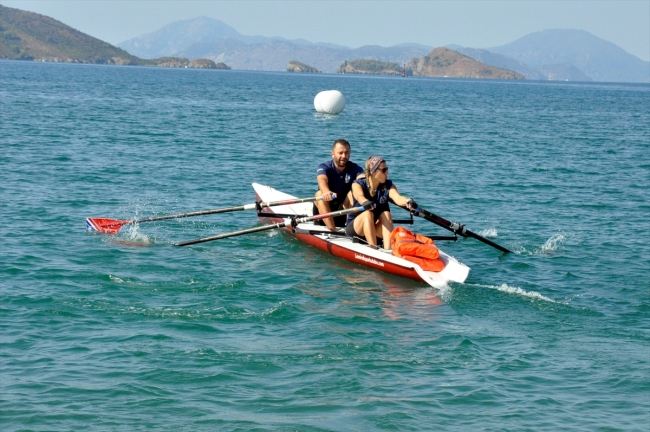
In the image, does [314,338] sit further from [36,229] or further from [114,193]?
[114,193]

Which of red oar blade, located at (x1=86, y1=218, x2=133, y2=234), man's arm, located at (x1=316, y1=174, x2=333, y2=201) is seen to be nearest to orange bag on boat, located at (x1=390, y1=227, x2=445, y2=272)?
man's arm, located at (x1=316, y1=174, x2=333, y2=201)

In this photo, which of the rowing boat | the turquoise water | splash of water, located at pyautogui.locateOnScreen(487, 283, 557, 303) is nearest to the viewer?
the turquoise water

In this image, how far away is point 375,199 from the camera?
48.8 feet

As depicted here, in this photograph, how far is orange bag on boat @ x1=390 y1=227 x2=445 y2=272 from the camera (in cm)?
1402

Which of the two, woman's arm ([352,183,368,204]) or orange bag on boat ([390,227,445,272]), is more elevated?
woman's arm ([352,183,368,204])

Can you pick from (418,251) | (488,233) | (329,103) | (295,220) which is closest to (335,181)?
(295,220)

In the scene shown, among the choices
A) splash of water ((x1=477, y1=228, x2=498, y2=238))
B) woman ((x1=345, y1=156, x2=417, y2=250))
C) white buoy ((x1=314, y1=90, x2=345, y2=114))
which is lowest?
splash of water ((x1=477, y1=228, x2=498, y2=238))

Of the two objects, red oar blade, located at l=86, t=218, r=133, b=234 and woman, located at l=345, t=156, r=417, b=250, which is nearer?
woman, located at l=345, t=156, r=417, b=250

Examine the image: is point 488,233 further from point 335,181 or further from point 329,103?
point 329,103

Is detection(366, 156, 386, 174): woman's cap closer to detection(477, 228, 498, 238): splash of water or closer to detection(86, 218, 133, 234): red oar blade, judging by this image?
detection(477, 228, 498, 238): splash of water

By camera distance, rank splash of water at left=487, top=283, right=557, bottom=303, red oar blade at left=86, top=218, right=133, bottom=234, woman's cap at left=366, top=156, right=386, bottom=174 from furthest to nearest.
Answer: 1. red oar blade at left=86, top=218, right=133, bottom=234
2. woman's cap at left=366, top=156, right=386, bottom=174
3. splash of water at left=487, top=283, right=557, bottom=303

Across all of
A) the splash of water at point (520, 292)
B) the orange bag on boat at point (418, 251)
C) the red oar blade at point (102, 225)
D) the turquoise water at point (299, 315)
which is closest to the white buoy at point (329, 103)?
the turquoise water at point (299, 315)

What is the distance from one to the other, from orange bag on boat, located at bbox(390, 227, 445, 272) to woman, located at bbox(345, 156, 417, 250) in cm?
52

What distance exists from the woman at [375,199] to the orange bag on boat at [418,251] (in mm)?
522
